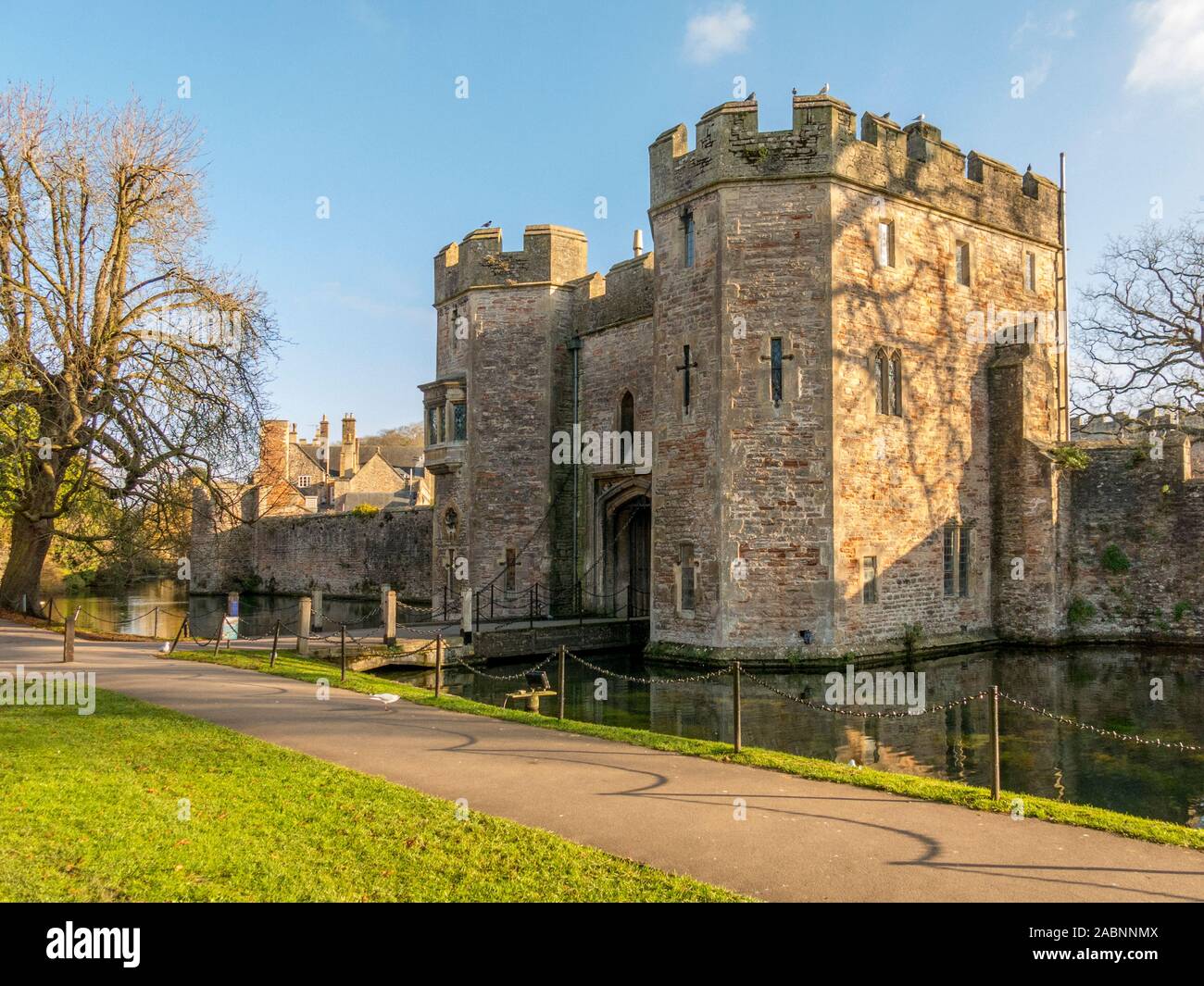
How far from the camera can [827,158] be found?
18641mm

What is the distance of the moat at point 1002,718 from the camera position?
10.1m

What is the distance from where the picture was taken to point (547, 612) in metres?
25.0

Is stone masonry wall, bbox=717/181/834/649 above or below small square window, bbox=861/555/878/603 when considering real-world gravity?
above

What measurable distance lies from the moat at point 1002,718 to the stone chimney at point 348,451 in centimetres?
4629

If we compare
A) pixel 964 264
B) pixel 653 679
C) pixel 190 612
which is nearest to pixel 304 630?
pixel 653 679

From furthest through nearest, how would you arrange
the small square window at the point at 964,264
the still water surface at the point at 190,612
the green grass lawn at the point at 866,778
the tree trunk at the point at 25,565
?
the still water surface at the point at 190,612, the tree trunk at the point at 25,565, the small square window at the point at 964,264, the green grass lawn at the point at 866,778

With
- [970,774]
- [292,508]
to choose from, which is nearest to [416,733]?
[970,774]

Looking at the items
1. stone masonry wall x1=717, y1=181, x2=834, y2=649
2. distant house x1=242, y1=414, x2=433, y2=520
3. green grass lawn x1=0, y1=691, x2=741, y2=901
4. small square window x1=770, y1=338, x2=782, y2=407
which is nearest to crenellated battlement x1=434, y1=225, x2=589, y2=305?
stone masonry wall x1=717, y1=181, x2=834, y2=649

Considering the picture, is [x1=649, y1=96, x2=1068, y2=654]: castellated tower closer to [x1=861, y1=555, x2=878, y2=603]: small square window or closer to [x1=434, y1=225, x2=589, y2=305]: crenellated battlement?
[x1=861, y1=555, x2=878, y2=603]: small square window

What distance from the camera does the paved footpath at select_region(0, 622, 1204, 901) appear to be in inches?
222

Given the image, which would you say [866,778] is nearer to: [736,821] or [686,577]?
[736,821]

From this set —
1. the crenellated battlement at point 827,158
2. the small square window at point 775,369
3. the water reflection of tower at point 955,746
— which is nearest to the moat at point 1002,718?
the water reflection of tower at point 955,746

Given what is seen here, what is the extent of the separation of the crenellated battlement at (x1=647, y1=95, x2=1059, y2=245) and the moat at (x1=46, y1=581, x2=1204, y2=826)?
9.90 metres

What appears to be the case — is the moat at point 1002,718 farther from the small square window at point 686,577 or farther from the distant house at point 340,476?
the distant house at point 340,476
